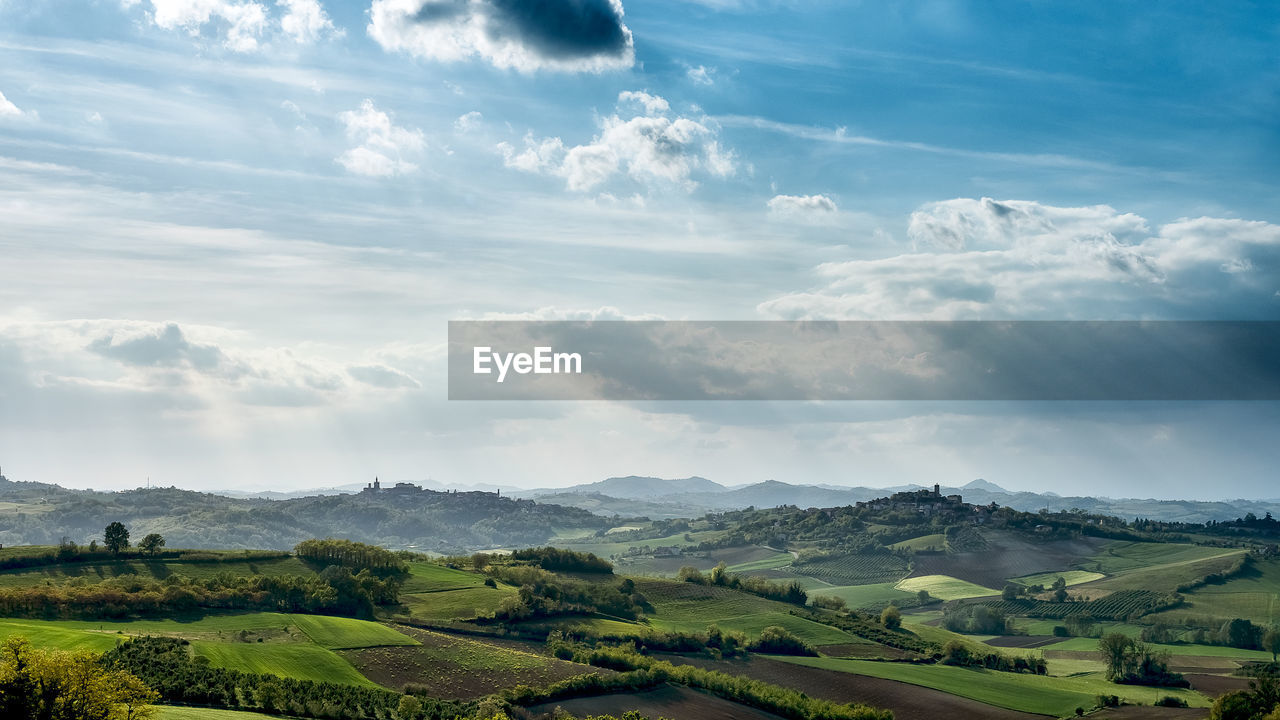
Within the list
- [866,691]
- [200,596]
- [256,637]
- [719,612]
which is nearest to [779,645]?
[719,612]

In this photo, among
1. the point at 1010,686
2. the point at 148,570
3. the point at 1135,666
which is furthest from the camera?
the point at 148,570

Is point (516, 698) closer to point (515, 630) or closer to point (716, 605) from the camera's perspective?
point (515, 630)

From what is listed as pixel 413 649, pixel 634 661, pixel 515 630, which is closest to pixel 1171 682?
pixel 634 661

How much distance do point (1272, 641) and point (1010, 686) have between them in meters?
94.5

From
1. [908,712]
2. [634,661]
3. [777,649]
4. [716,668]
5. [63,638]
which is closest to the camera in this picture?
[63,638]

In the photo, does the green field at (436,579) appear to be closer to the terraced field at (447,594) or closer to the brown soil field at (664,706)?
the terraced field at (447,594)

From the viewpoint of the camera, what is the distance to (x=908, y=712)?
109000 millimetres

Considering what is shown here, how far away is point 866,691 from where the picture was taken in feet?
389

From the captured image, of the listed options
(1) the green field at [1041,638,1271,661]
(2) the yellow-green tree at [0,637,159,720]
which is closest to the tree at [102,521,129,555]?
(2) the yellow-green tree at [0,637,159,720]

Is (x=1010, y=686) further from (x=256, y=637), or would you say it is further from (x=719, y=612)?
(x=256, y=637)

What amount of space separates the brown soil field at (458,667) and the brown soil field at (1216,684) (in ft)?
290

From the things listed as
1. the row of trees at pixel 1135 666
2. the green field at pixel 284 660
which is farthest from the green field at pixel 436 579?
the row of trees at pixel 1135 666

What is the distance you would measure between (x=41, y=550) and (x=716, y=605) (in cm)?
11315

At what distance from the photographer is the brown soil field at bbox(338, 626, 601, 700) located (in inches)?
3935
